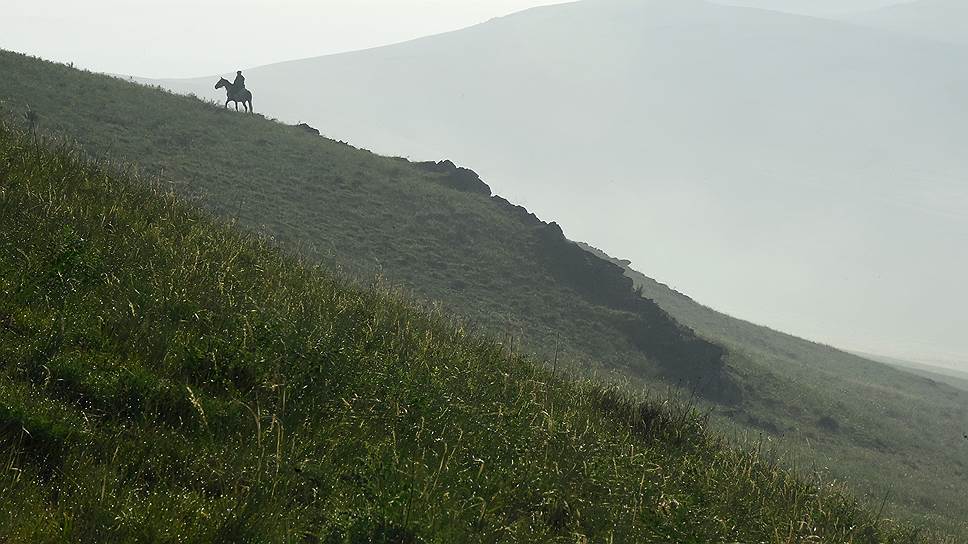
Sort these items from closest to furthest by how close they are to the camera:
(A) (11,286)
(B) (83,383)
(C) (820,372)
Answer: (B) (83,383)
(A) (11,286)
(C) (820,372)

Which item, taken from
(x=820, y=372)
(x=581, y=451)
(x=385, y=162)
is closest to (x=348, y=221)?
(x=385, y=162)

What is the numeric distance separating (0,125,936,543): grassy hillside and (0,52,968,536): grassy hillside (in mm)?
18449

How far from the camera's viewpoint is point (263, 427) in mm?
4820

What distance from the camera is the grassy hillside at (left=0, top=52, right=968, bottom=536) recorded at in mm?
29953

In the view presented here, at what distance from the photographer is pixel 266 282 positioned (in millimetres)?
8055

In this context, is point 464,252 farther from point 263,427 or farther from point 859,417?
point 263,427

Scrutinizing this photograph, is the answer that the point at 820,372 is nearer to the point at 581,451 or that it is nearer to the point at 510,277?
the point at 510,277

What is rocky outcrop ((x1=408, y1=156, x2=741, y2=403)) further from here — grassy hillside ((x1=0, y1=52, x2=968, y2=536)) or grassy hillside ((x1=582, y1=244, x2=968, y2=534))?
grassy hillside ((x1=582, y1=244, x2=968, y2=534))

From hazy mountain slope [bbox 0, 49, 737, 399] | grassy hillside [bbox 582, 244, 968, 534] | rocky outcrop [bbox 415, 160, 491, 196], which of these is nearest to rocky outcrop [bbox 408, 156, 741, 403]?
hazy mountain slope [bbox 0, 49, 737, 399]

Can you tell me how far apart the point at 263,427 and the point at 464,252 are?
3260 cm

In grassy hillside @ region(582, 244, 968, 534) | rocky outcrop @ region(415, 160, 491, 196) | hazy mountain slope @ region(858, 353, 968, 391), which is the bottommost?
grassy hillside @ region(582, 244, 968, 534)

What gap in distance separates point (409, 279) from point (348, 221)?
19.4 feet

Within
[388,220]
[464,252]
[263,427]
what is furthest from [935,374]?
Result: [263,427]

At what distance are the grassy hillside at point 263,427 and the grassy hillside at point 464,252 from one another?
18.4m
